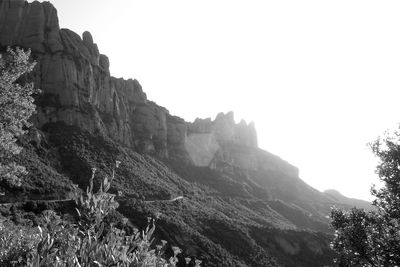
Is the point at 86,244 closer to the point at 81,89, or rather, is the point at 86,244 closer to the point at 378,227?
the point at 378,227

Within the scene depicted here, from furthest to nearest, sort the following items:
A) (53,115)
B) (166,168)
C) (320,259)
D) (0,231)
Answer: (166,168) < (53,115) < (320,259) < (0,231)

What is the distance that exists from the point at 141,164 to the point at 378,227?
107008 mm

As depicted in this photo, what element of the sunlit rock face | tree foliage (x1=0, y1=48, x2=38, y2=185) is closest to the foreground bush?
tree foliage (x1=0, y1=48, x2=38, y2=185)

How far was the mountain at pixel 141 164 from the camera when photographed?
255 ft

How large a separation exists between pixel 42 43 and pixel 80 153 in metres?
46.5

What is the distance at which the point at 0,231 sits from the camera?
511 inches

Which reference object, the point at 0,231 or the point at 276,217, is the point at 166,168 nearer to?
the point at 276,217

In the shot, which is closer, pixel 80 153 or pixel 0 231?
pixel 0 231

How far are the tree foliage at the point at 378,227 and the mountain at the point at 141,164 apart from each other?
52756 mm

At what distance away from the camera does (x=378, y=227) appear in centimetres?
1416

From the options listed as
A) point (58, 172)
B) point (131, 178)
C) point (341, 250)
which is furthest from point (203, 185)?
point (341, 250)

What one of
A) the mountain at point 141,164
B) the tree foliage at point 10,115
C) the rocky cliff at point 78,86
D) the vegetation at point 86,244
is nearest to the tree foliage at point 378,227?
the vegetation at point 86,244

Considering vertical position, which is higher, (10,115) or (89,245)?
(10,115)

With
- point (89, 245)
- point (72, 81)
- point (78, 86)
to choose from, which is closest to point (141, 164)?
point (78, 86)
